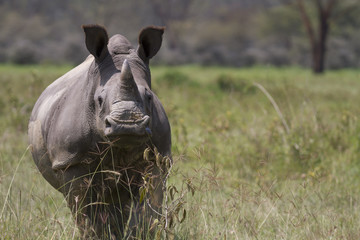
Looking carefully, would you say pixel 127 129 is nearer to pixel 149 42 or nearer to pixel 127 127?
pixel 127 127

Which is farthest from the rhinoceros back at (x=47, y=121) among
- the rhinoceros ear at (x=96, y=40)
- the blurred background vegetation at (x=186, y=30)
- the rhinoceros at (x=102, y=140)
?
the blurred background vegetation at (x=186, y=30)

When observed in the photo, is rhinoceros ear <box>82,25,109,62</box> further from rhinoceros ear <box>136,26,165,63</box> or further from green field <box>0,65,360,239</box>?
green field <box>0,65,360,239</box>

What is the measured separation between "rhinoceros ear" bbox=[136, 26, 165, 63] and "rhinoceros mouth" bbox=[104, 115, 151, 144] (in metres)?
0.73

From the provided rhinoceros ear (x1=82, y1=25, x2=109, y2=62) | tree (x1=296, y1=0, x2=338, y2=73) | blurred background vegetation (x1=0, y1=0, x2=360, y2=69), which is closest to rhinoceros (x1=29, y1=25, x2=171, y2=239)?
rhinoceros ear (x1=82, y1=25, x2=109, y2=62)

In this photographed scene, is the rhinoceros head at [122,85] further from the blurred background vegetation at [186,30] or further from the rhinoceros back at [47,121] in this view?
the blurred background vegetation at [186,30]

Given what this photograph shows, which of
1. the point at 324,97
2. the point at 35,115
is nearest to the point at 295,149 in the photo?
the point at 35,115

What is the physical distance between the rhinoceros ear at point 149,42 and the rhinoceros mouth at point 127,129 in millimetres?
734

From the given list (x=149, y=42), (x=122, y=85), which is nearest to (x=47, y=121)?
(x=149, y=42)

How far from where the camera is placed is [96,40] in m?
3.42

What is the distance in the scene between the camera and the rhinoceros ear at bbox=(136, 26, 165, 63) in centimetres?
346

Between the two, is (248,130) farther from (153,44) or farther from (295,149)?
(153,44)

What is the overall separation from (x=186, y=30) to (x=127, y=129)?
4979 cm

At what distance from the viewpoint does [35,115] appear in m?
4.34

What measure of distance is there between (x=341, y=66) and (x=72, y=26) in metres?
31.3
